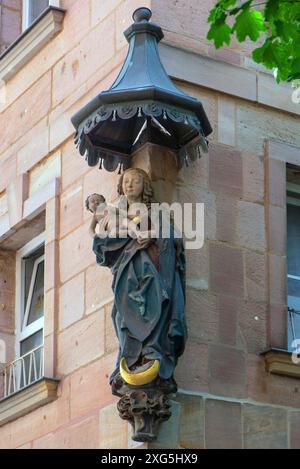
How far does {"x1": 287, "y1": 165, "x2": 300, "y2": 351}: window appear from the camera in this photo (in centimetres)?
1367

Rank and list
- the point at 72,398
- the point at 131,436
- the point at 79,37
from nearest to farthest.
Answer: the point at 131,436 < the point at 72,398 < the point at 79,37

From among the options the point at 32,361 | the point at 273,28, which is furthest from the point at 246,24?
the point at 32,361

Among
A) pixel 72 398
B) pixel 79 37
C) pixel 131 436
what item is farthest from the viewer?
pixel 79 37

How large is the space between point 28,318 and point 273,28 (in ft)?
13.6

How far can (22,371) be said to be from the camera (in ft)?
48.5

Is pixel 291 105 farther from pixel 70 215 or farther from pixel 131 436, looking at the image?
pixel 131 436

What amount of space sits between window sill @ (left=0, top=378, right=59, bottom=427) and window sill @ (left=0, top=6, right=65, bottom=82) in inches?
122

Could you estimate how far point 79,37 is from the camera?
14.6 meters

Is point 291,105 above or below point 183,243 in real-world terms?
above

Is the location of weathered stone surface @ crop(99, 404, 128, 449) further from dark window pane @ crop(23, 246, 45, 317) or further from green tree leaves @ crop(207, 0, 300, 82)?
green tree leaves @ crop(207, 0, 300, 82)

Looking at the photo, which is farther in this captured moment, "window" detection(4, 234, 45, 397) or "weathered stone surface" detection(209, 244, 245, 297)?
"window" detection(4, 234, 45, 397)

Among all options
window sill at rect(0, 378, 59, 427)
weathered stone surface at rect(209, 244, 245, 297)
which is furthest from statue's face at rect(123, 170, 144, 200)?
window sill at rect(0, 378, 59, 427)

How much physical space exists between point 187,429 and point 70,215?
2.35 m
